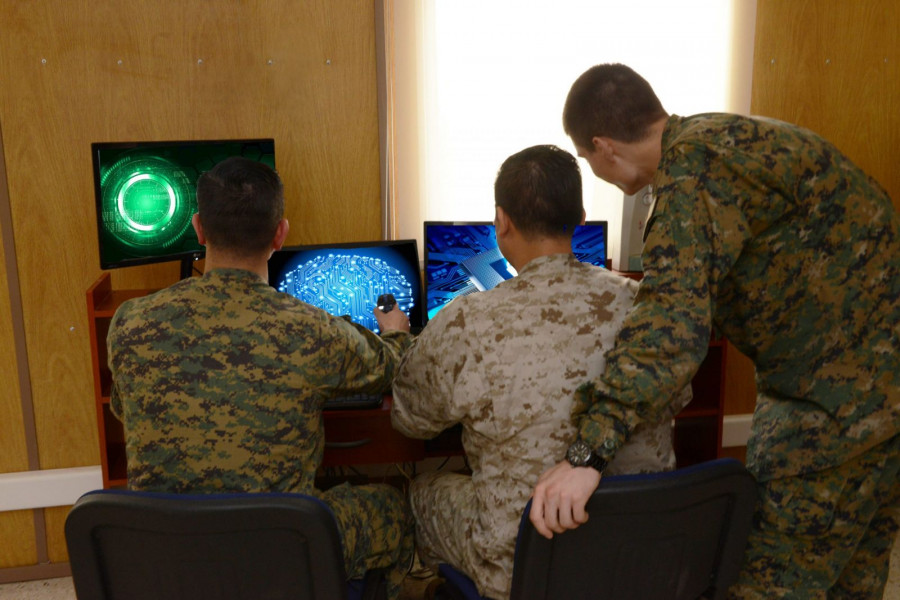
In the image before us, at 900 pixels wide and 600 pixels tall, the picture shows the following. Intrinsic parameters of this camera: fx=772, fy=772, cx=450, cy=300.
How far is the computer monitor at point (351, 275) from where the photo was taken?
2299 millimetres

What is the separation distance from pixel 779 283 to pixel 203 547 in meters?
1.01

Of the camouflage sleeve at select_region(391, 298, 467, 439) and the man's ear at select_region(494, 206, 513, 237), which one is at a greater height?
the man's ear at select_region(494, 206, 513, 237)

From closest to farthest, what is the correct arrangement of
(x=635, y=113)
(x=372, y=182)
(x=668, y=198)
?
1. (x=668, y=198)
2. (x=635, y=113)
3. (x=372, y=182)

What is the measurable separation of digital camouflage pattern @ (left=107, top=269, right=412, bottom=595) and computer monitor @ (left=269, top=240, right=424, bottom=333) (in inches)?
35.0

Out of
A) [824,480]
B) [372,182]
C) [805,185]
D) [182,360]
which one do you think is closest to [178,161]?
[372,182]

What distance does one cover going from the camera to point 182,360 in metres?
1.30

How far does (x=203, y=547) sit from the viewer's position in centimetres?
111

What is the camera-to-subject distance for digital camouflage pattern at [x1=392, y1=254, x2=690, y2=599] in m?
1.31

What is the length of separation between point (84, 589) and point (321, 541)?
1.22ft

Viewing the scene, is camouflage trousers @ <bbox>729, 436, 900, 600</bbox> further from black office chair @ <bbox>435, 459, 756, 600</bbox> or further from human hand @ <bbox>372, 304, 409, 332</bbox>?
human hand @ <bbox>372, 304, 409, 332</bbox>

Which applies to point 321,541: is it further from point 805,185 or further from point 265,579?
point 805,185

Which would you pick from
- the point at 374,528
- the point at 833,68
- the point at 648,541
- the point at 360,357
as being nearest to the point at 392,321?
the point at 360,357

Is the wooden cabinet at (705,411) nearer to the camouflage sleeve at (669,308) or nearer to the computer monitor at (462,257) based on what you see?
the computer monitor at (462,257)

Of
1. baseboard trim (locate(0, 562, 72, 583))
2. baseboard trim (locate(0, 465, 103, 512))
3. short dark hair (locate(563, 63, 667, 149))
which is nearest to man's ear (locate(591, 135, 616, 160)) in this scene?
short dark hair (locate(563, 63, 667, 149))
